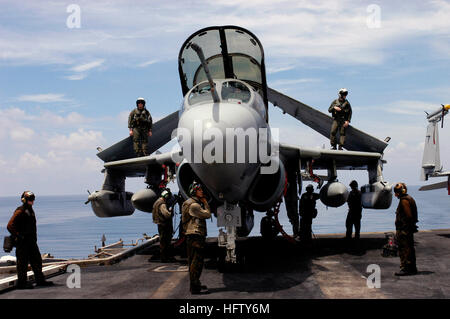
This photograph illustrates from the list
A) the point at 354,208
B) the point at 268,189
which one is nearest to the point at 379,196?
the point at 354,208

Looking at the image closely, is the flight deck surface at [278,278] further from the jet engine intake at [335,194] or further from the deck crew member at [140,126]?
the deck crew member at [140,126]

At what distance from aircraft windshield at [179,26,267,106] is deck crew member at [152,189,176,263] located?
337cm

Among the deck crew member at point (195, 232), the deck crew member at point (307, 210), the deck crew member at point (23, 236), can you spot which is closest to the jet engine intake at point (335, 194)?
the deck crew member at point (307, 210)

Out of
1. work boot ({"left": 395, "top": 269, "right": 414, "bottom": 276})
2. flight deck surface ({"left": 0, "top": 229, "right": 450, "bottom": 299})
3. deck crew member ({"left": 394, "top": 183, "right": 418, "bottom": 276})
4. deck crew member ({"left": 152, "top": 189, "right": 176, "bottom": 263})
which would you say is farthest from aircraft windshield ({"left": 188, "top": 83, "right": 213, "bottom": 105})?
work boot ({"left": 395, "top": 269, "right": 414, "bottom": 276})

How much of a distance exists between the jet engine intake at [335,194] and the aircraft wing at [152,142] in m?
6.23

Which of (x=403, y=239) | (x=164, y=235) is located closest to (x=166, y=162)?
(x=164, y=235)

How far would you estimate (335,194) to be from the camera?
40.7 feet

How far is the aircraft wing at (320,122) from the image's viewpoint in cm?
1468

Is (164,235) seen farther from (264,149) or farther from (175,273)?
(264,149)

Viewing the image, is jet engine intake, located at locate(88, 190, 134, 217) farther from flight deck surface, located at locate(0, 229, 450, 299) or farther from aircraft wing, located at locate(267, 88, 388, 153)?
aircraft wing, located at locate(267, 88, 388, 153)

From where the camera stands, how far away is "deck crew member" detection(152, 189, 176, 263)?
1123 cm

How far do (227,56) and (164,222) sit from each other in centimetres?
467

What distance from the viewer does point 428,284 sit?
7.69 m

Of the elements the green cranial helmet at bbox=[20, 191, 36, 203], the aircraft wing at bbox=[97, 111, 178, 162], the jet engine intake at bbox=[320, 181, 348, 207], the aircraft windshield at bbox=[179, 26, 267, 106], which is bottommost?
the jet engine intake at bbox=[320, 181, 348, 207]
